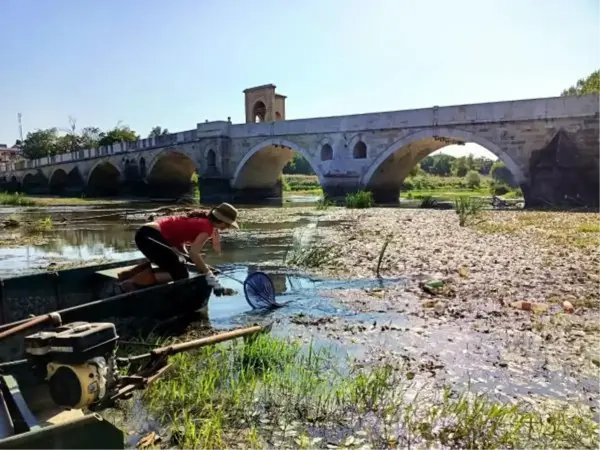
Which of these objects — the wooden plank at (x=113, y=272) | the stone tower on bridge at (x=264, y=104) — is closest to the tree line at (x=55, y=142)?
the stone tower on bridge at (x=264, y=104)

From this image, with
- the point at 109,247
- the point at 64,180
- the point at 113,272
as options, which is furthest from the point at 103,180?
the point at 113,272

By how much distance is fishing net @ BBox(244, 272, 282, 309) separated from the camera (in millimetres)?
7051

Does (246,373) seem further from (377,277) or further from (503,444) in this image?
(377,277)

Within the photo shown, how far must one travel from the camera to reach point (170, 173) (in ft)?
155

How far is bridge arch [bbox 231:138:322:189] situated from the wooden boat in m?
26.9

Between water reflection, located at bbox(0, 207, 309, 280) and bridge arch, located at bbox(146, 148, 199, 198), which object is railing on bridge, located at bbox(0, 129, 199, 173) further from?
water reflection, located at bbox(0, 207, 309, 280)

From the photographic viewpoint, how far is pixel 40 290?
5.95 m

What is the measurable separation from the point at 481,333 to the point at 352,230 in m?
10.3

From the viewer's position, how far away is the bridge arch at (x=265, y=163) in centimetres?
3434

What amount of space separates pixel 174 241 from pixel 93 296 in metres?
1.24

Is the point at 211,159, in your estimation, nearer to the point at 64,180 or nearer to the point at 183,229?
the point at 64,180

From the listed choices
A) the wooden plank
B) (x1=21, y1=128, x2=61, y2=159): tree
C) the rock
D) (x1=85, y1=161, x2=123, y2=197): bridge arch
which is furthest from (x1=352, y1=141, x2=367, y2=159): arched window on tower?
(x1=21, y1=128, x2=61, y2=159): tree

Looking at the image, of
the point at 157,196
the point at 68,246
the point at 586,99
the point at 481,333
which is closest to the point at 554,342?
the point at 481,333

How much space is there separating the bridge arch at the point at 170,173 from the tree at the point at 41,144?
37.6m
